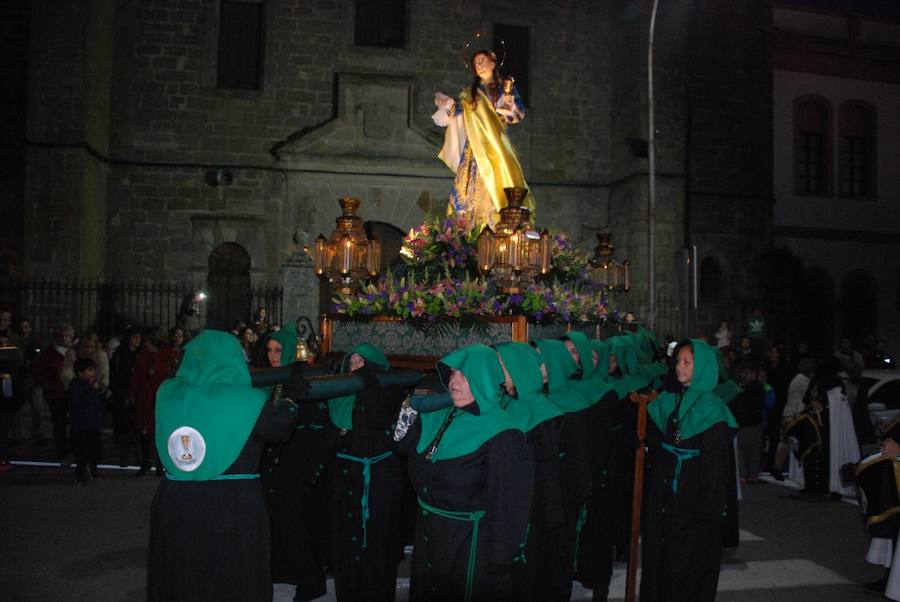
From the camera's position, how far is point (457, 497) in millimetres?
4305

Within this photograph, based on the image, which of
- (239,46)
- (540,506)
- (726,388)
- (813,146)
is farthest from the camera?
(813,146)

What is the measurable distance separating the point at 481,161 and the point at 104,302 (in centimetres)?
1295

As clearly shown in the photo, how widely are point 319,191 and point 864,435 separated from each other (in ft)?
43.8

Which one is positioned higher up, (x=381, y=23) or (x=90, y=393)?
(x=381, y=23)

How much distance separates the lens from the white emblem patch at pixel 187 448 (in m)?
4.20

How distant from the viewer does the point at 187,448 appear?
4215 mm

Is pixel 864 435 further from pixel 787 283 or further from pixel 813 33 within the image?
pixel 813 33

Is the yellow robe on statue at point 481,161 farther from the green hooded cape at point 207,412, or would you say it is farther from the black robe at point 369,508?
the green hooded cape at point 207,412

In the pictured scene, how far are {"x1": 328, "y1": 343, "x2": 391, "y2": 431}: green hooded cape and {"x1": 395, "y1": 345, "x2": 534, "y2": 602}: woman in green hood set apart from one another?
1586 mm

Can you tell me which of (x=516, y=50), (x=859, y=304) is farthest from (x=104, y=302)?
(x=859, y=304)

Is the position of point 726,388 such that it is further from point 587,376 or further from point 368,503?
point 368,503

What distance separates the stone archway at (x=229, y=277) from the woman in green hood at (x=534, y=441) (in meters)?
15.9

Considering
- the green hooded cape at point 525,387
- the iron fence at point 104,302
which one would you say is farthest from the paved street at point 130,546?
the iron fence at point 104,302

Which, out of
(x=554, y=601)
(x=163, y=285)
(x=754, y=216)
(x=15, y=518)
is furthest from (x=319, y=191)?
(x=554, y=601)
